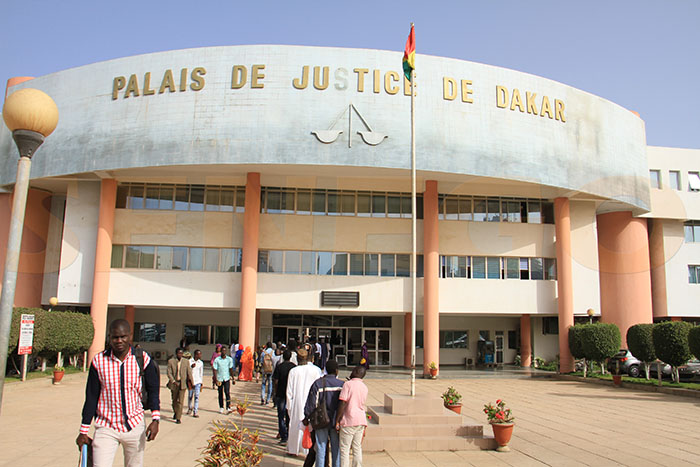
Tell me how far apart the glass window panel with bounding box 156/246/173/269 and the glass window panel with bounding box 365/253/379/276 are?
9.66 meters

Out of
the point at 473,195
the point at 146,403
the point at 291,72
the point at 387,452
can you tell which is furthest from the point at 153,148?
the point at 146,403

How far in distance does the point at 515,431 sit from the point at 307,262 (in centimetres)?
1716

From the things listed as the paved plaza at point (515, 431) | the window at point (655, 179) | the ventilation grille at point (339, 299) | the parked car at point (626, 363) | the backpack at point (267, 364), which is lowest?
the paved plaza at point (515, 431)

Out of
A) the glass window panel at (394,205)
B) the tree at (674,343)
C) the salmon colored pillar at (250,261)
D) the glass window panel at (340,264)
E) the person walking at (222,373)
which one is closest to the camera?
the person walking at (222,373)

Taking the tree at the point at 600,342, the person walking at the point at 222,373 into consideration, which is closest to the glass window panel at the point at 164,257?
the person walking at the point at 222,373

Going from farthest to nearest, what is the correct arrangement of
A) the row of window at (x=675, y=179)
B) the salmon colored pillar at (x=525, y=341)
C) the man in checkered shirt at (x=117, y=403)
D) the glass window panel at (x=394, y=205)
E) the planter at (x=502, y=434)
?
1. the row of window at (x=675, y=179)
2. the salmon colored pillar at (x=525, y=341)
3. the glass window panel at (x=394, y=205)
4. the planter at (x=502, y=434)
5. the man in checkered shirt at (x=117, y=403)

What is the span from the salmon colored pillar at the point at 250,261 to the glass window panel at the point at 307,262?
2436 mm

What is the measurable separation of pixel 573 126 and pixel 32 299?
29.4m

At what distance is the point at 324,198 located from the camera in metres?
29.5

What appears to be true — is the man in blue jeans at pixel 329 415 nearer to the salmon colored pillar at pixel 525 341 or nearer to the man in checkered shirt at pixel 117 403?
the man in checkered shirt at pixel 117 403

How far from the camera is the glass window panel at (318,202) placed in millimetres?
29297

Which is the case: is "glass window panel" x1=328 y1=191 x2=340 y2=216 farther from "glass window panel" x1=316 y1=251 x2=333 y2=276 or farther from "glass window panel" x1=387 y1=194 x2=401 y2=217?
"glass window panel" x1=387 y1=194 x2=401 y2=217

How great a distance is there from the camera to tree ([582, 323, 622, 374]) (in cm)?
2667

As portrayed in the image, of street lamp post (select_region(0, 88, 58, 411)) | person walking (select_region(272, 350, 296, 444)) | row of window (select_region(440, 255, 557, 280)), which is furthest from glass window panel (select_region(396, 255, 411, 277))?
street lamp post (select_region(0, 88, 58, 411))
